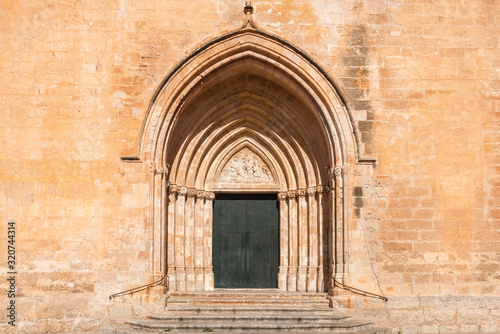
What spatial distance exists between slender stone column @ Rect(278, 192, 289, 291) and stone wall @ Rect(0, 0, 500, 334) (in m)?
1.78

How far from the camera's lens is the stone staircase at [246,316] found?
9.06m

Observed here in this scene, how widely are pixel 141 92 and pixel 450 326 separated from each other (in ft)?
19.8

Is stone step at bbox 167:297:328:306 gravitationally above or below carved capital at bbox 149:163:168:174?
below

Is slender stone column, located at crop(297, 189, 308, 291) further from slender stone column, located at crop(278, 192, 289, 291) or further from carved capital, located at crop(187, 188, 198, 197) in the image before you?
carved capital, located at crop(187, 188, 198, 197)

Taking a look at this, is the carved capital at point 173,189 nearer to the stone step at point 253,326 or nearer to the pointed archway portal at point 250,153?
the pointed archway portal at point 250,153

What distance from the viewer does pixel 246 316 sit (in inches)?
370

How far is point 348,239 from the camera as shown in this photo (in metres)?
9.79

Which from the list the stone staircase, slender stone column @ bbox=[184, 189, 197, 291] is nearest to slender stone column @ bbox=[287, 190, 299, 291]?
the stone staircase

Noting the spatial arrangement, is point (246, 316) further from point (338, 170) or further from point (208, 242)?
point (338, 170)

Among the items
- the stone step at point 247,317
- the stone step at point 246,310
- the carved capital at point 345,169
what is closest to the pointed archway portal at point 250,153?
Answer: the carved capital at point 345,169

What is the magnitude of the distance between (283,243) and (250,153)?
1.78m

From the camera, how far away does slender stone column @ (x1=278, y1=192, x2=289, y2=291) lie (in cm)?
1120

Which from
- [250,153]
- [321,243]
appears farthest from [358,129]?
[250,153]

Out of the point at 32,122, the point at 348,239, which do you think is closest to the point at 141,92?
the point at 32,122
